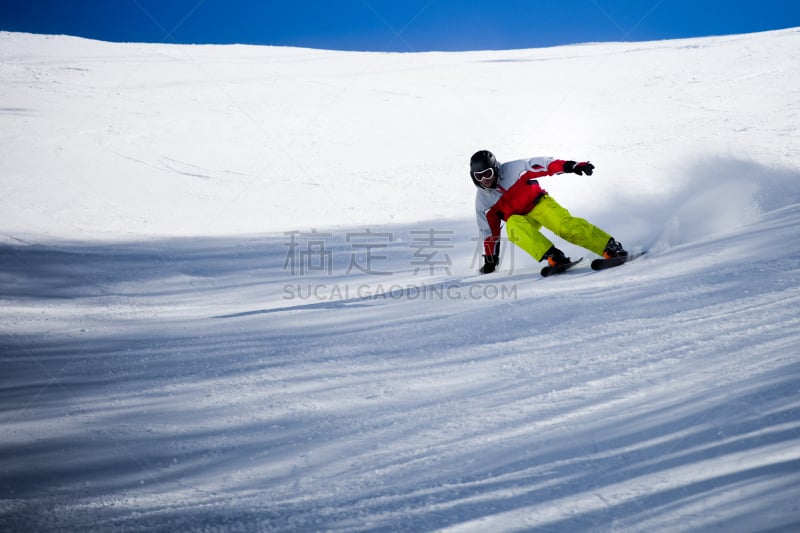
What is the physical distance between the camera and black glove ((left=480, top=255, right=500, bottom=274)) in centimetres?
476

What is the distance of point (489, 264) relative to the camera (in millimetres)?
4770

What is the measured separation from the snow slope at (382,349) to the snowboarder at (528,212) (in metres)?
0.26

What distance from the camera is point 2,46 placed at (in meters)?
16.2

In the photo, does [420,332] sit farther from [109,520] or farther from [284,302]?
[109,520]

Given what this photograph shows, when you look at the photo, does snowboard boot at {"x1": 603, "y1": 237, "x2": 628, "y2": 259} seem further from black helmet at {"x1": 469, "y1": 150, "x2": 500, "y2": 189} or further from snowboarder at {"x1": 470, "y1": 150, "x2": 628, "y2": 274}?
black helmet at {"x1": 469, "y1": 150, "x2": 500, "y2": 189}

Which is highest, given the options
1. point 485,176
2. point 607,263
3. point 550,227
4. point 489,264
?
point 485,176

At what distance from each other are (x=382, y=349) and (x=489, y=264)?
6.46 feet

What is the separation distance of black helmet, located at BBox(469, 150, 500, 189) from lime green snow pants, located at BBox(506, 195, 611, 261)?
317 mm

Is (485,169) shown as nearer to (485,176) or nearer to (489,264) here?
(485,176)

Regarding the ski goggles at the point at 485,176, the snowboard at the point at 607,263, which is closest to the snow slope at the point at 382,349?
the snowboard at the point at 607,263

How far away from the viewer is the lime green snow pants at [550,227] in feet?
14.3

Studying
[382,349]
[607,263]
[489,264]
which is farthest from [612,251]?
[382,349]

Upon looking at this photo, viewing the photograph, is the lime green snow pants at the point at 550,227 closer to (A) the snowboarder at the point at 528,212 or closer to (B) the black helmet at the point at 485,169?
(A) the snowboarder at the point at 528,212

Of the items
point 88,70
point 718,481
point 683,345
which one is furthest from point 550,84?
point 718,481
